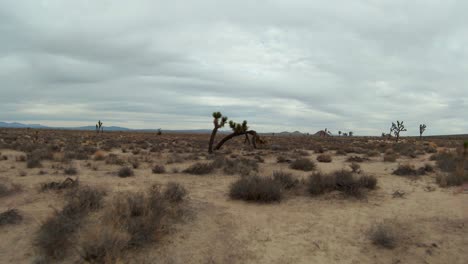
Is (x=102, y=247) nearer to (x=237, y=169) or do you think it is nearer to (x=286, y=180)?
(x=286, y=180)

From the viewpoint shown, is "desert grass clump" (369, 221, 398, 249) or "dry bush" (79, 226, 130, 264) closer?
"dry bush" (79, 226, 130, 264)

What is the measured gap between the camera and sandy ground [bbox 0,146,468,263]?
187 inches

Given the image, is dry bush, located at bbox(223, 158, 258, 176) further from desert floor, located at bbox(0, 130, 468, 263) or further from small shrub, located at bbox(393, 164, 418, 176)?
small shrub, located at bbox(393, 164, 418, 176)

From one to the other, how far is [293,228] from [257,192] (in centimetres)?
188

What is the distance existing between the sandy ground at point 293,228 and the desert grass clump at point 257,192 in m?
0.27

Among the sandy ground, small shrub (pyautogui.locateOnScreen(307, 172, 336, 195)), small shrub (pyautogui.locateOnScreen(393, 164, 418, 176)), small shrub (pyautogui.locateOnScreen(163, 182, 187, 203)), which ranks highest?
small shrub (pyautogui.locateOnScreen(393, 164, 418, 176))

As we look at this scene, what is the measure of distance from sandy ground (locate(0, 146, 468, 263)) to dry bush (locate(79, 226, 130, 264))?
0.97 feet

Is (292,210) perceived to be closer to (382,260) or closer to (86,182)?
(382,260)

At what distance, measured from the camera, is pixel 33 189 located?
8.43m

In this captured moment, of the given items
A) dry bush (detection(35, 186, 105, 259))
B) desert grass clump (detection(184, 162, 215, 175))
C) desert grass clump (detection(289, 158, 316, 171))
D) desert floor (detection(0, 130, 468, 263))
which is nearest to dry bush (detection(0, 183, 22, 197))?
desert floor (detection(0, 130, 468, 263))

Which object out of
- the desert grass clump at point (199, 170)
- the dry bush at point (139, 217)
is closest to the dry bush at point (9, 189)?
the dry bush at point (139, 217)

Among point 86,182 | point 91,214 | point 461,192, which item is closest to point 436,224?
point 461,192

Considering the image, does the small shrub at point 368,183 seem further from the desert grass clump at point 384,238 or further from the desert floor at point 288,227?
the desert grass clump at point 384,238

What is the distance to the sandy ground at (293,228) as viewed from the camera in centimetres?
476
